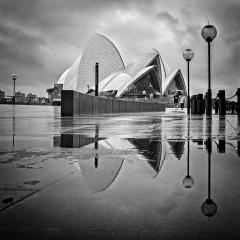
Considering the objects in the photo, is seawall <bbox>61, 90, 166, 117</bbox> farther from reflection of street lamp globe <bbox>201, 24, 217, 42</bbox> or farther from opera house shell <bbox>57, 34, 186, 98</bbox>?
opera house shell <bbox>57, 34, 186, 98</bbox>

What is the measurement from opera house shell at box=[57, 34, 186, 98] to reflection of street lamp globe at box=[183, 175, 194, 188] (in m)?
69.7

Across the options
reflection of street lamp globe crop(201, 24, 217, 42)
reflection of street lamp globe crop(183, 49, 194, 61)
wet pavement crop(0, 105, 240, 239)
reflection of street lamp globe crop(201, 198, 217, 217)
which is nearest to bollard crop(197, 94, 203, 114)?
reflection of street lamp globe crop(183, 49, 194, 61)

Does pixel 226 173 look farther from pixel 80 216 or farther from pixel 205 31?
pixel 205 31

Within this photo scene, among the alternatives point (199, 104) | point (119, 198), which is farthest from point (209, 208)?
point (199, 104)

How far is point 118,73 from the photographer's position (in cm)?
7775

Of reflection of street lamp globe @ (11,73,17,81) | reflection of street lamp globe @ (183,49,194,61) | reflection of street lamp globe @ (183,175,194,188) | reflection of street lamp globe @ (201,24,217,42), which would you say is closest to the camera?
reflection of street lamp globe @ (183,175,194,188)

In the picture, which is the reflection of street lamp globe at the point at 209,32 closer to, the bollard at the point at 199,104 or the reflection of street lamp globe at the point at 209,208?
the bollard at the point at 199,104

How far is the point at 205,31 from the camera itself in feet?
46.1

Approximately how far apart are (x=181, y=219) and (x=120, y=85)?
2891 inches

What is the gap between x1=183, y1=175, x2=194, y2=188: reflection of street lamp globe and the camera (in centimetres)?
168

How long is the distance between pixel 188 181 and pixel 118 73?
76946 millimetres

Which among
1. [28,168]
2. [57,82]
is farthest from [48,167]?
[57,82]

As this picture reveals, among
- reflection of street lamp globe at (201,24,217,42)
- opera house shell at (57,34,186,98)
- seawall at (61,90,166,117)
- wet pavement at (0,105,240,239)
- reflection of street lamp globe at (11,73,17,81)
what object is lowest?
wet pavement at (0,105,240,239)

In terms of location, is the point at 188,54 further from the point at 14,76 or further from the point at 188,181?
the point at 14,76
